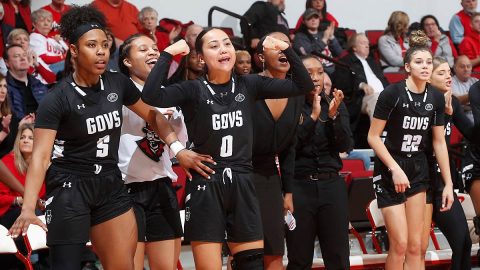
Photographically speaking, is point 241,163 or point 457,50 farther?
point 457,50

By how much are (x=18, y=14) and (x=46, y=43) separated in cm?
56

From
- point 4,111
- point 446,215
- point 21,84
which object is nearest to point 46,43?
point 21,84

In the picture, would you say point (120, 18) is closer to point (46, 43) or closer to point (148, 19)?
point (148, 19)

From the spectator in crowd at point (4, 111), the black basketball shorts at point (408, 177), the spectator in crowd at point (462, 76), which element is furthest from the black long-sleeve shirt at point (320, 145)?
the spectator in crowd at point (462, 76)

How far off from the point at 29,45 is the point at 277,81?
5.00 metres

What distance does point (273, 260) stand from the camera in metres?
5.61

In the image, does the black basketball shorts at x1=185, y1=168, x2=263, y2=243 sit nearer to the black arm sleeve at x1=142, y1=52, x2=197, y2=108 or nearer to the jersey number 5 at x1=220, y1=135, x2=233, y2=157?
the jersey number 5 at x1=220, y1=135, x2=233, y2=157

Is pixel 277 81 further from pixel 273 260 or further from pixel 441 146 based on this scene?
pixel 441 146

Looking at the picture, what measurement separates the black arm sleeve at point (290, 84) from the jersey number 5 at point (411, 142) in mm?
1473

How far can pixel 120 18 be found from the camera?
10219 mm

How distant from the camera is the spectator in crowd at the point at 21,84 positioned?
340 inches

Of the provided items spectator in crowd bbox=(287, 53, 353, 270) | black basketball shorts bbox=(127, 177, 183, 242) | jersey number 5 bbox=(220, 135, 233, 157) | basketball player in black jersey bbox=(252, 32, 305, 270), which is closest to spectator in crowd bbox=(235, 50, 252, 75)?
spectator in crowd bbox=(287, 53, 353, 270)

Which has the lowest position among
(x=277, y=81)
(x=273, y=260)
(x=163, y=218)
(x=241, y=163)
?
(x=273, y=260)

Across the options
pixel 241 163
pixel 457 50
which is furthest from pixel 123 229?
pixel 457 50
